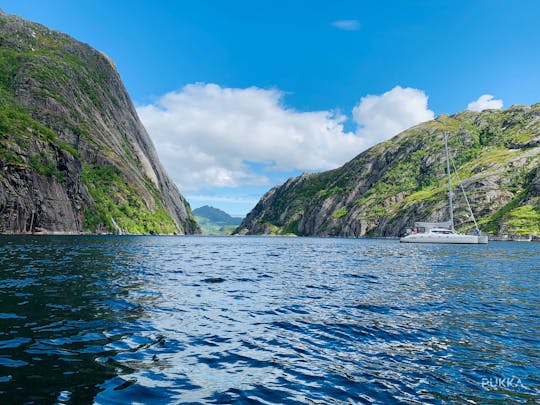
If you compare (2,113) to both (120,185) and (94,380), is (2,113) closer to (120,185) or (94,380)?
(120,185)

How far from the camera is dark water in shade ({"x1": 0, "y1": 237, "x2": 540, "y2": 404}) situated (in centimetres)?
951

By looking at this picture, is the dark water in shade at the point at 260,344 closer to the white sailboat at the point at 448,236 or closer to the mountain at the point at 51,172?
the white sailboat at the point at 448,236

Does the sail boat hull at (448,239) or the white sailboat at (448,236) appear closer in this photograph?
the sail boat hull at (448,239)

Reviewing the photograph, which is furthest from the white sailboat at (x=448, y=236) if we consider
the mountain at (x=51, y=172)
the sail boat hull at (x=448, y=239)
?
the mountain at (x=51, y=172)

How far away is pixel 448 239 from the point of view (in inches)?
4951

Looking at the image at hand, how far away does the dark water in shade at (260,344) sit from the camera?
9.51 m

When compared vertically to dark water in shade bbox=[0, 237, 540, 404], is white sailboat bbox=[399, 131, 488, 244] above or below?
above

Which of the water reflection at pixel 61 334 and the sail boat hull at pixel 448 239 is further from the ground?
the sail boat hull at pixel 448 239

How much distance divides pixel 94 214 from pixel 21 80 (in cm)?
9897

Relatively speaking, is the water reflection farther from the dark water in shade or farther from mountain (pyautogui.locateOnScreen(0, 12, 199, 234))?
mountain (pyautogui.locateOnScreen(0, 12, 199, 234))

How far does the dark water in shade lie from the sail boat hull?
107755 mm

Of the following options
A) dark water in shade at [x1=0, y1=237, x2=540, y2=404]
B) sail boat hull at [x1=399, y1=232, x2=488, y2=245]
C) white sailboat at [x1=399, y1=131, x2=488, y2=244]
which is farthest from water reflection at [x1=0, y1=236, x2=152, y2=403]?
sail boat hull at [x1=399, y1=232, x2=488, y2=245]

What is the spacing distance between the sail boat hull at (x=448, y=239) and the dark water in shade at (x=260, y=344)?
354 feet

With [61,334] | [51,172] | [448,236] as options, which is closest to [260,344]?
[61,334]
